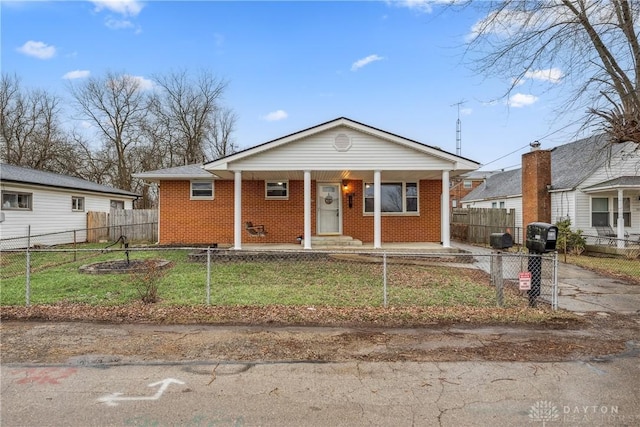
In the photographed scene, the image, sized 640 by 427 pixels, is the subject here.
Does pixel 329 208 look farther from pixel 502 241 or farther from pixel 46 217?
pixel 46 217

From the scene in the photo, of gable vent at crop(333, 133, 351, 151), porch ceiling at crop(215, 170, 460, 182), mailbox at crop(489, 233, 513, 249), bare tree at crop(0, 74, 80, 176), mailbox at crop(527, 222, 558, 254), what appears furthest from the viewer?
bare tree at crop(0, 74, 80, 176)

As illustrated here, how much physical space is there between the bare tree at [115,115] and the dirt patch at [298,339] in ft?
96.2

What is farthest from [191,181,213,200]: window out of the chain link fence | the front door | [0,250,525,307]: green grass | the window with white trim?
the front door

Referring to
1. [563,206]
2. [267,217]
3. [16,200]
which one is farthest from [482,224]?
[16,200]

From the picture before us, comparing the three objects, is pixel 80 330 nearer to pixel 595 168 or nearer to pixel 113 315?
pixel 113 315

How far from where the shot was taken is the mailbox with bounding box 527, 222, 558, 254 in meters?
5.95

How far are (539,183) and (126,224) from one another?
21.6 metres

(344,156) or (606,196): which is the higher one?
(344,156)

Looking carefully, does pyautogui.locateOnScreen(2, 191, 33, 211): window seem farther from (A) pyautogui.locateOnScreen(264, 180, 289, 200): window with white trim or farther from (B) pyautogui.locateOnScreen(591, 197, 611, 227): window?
(B) pyautogui.locateOnScreen(591, 197, 611, 227): window

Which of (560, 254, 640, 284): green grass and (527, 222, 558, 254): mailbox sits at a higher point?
(527, 222, 558, 254): mailbox

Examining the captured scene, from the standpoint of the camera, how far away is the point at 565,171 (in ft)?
64.2

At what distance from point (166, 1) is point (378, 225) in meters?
9.72

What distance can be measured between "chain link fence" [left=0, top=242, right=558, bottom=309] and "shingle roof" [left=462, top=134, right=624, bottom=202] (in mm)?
6642

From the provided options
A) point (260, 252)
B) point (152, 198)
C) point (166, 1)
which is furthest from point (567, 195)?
point (152, 198)
